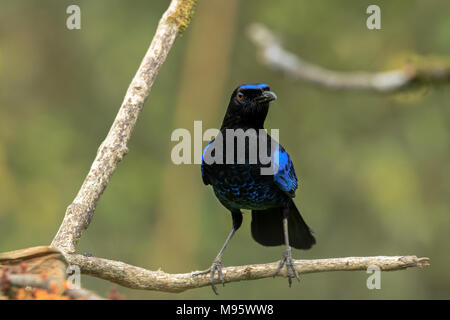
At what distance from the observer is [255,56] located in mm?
9625

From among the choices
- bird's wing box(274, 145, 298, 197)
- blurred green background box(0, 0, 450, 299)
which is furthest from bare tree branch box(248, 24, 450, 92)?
blurred green background box(0, 0, 450, 299)

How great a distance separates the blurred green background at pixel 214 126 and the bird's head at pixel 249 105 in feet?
14.7

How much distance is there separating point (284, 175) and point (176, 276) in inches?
39.9

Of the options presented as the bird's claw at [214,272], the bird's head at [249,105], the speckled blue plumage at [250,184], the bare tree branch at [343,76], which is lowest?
the bird's claw at [214,272]

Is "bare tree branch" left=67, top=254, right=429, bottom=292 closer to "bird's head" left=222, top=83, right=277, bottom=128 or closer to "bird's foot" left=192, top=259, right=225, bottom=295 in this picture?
"bird's foot" left=192, top=259, right=225, bottom=295

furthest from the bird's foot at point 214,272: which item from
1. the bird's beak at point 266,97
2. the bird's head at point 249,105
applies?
the bird's beak at point 266,97

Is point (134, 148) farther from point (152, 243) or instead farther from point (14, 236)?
point (14, 236)

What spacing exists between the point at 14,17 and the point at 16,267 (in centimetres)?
882

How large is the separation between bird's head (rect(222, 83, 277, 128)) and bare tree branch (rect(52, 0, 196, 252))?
2.17ft

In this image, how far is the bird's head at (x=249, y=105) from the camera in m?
A: 4.04

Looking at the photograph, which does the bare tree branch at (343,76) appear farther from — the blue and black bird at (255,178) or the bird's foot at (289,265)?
the bird's foot at (289,265)

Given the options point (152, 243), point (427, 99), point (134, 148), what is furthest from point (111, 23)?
point (427, 99)

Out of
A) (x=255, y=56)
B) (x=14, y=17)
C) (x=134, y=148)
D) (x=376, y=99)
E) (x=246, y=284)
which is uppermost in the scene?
(x=14, y=17)

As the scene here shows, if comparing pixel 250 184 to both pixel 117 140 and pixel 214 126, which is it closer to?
pixel 117 140
